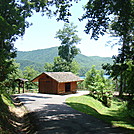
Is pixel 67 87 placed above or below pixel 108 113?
above

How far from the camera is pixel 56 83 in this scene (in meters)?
30.2

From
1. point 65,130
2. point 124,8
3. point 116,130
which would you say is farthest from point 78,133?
point 124,8

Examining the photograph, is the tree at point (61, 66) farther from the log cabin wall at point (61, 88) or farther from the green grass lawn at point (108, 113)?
the green grass lawn at point (108, 113)

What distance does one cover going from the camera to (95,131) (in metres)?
7.73

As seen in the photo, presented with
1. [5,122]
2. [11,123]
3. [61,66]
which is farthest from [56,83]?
[5,122]

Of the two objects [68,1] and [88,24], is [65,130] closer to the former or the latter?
[88,24]

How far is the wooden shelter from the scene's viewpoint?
99.2 feet

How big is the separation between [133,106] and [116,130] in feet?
5.82

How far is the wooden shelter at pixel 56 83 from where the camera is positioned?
30.2 metres

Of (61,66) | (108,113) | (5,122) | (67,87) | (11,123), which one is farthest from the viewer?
(61,66)

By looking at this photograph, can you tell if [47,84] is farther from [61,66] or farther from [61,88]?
[61,66]

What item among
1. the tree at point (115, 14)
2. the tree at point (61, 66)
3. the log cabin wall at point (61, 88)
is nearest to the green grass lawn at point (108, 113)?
the tree at point (115, 14)

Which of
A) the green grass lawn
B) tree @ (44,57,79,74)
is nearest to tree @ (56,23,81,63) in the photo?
tree @ (44,57,79,74)

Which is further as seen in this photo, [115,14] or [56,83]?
[56,83]
